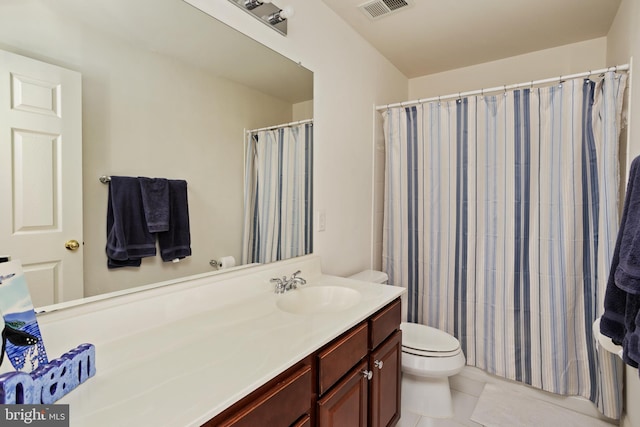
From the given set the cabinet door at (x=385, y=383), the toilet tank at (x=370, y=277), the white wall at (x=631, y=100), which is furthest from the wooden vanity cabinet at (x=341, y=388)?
the white wall at (x=631, y=100)

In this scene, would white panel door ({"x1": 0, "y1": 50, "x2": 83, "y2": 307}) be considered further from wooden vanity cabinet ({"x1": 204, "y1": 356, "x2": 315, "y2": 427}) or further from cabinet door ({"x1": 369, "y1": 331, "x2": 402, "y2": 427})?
cabinet door ({"x1": 369, "y1": 331, "x2": 402, "y2": 427})

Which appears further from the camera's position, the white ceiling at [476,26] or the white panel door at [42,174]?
the white ceiling at [476,26]

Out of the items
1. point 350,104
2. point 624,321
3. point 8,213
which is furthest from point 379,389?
point 350,104

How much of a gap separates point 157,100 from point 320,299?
44.0 inches

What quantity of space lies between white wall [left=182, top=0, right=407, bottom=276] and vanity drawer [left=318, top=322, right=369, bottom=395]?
2.39 ft

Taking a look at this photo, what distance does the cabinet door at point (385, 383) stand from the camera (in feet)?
4.49

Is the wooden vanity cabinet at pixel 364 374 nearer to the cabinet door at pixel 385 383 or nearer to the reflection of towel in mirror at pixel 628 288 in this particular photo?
the cabinet door at pixel 385 383

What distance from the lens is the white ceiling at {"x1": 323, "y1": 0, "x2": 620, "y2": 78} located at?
191cm

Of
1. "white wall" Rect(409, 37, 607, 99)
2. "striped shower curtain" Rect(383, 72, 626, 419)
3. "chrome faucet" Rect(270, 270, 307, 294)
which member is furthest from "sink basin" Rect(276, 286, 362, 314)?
"white wall" Rect(409, 37, 607, 99)

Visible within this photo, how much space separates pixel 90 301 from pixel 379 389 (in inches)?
46.3

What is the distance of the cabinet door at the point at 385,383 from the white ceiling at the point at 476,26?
1.91m

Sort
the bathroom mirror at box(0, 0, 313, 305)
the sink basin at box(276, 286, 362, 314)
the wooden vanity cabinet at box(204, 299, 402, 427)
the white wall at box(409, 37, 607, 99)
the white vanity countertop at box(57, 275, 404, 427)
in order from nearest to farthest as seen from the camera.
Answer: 1. the white vanity countertop at box(57, 275, 404, 427)
2. the wooden vanity cabinet at box(204, 299, 402, 427)
3. the bathroom mirror at box(0, 0, 313, 305)
4. the sink basin at box(276, 286, 362, 314)
5. the white wall at box(409, 37, 607, 99)

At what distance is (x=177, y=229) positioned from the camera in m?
1.25

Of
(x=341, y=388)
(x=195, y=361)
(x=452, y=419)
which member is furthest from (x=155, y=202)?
(x=452, y=419)
